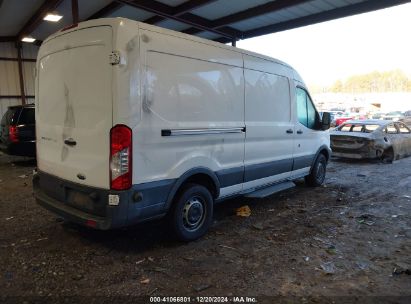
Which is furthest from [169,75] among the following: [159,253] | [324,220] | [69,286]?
[324,220]

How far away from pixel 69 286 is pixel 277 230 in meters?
2.91

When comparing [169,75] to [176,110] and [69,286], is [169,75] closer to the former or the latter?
[176,110]

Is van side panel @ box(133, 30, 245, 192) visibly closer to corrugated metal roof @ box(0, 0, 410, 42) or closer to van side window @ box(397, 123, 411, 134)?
Answer: corrugated metal roof @ box(0, 0, 410, 42)

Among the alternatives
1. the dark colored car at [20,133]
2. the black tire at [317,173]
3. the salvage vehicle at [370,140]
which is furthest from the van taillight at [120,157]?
the salvage vehicle at [370,140]

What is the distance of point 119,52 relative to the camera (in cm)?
354

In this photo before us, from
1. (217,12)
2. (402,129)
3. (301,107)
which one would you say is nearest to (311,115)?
(301,107)

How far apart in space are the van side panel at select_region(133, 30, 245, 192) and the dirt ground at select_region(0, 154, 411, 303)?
954mm

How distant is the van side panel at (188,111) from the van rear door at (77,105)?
1.29 ft

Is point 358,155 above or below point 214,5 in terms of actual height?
below

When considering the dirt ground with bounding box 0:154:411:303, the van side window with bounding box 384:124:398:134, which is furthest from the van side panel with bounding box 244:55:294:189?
Result: the van side window with bounding box 384:124:398:134

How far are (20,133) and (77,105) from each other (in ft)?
22.8

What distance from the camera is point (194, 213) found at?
4555mm

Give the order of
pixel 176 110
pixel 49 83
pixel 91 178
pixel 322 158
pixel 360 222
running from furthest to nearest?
pixel 322 158 → pixel 360 222 → pixel 49 83 → pixel 176 110 → pixel 91 178

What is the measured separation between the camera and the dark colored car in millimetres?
9789
